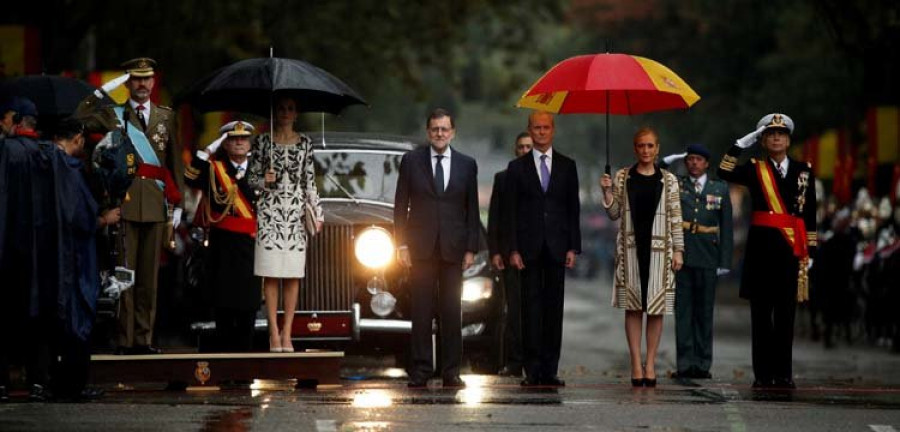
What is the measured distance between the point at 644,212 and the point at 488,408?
3.19 m

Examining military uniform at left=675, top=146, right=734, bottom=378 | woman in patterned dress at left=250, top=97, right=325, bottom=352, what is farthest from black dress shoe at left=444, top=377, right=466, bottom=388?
military uniform at left=675, top=146, right=734, bottom=378

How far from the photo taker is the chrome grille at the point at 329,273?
17062mm

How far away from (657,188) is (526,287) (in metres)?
1.26

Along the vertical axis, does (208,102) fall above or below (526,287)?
above

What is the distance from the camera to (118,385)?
16094 millimetres

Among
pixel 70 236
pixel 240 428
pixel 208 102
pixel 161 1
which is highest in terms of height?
pixel 161 1

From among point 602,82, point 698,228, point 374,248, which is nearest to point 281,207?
point 374,248

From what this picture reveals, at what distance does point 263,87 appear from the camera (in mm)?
15609

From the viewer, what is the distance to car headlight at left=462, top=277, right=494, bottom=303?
18062mm

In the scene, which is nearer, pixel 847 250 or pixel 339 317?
pixel 339 317

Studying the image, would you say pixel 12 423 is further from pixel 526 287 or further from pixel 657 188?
pixel 657 188

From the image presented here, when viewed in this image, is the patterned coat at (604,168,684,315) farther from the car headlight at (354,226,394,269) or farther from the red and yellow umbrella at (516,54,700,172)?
the car headlight at (354,226,394,269)

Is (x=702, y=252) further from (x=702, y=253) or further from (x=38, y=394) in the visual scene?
(x=38, y=394)

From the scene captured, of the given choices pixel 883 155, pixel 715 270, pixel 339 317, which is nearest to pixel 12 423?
pixel 339 317
